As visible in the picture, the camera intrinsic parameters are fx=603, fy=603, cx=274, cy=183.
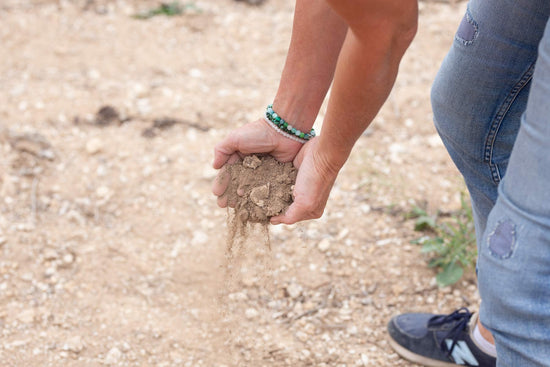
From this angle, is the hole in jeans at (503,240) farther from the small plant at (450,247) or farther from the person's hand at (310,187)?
the small plant at (450,247)

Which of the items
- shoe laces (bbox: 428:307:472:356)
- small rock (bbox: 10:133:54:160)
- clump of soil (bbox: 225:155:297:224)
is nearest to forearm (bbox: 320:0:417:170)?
clump of soil (bbox: 225:155:297:224)

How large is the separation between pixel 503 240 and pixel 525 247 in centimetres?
5

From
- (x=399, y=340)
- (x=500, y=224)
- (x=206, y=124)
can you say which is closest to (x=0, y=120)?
(x=206, y=124)

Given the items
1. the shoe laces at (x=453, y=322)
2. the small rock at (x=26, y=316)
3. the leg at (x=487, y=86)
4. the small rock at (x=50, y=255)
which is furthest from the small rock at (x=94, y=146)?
the leg at (x=487, y=86)

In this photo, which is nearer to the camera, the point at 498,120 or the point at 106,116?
the point at 498,120

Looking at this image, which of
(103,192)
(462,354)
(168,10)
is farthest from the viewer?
(168,10)

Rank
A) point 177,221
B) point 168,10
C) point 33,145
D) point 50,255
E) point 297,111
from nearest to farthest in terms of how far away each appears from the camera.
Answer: point 297,111 < point 50,255 < point 177,221 < point 33,145 < point 168,10

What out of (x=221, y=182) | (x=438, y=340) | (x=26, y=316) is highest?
(x=221, y=182)

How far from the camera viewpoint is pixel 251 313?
215cm

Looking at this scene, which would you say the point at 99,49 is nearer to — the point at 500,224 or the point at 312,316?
the point at 312,316

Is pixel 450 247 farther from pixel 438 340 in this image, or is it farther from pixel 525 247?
pixel 525 247

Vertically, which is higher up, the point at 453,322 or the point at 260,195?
the point at 260,195

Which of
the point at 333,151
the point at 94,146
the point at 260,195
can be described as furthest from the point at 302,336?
the point at 94,146

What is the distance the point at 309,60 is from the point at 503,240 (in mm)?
671
